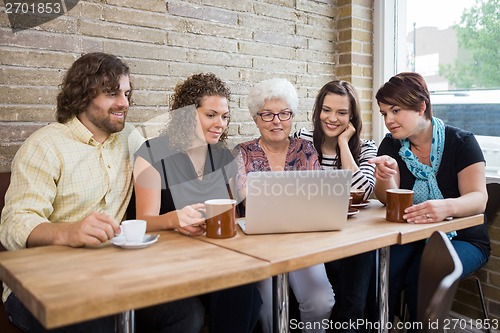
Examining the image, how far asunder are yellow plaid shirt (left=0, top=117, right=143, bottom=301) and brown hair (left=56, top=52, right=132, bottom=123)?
53 millimetres

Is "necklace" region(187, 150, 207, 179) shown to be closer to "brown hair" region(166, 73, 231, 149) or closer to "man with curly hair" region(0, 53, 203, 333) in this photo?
"brown hair" region(166, 73, 231, 149)

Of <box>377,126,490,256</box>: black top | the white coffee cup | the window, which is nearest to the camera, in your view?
the white coffee cup

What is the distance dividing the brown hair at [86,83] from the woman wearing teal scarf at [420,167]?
1.05 m

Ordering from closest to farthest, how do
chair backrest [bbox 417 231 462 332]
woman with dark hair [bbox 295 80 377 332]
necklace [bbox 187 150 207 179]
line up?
chair backrest [bbox 417 231 462 332]
necklace [bbox 187 150 207 179]
woman with dark hair [bbox 295 80 377 332]

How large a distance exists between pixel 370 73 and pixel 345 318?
1.83 m

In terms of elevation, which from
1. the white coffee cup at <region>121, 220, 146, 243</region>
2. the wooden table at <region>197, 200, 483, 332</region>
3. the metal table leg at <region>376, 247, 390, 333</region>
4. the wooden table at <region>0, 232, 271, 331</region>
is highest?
the white coffee cup at <region>121, 220, 146, 243</region>

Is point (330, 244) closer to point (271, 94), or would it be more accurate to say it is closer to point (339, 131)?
point (271, 94)

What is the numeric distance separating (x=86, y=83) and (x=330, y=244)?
1031 millimetres

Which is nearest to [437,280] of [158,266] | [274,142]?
[158,266]

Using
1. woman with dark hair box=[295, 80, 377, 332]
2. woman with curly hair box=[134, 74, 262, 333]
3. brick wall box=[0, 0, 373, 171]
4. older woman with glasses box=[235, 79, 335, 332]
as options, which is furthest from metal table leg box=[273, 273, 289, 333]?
brick wall box=[0, 0, 373, 171]

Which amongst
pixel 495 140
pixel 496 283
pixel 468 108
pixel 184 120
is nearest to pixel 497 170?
pixel 495 140

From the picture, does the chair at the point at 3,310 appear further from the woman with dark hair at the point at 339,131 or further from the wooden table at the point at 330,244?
the woman with dark hair at the point at 339,131

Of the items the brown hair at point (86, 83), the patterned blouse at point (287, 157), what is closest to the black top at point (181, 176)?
the patterned blouse at point (287, 157)

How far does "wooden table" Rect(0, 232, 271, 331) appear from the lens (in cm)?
84
